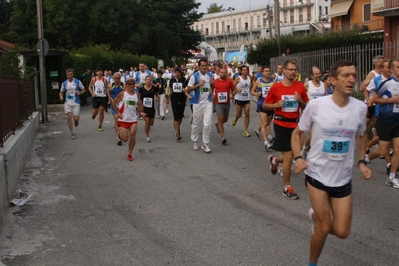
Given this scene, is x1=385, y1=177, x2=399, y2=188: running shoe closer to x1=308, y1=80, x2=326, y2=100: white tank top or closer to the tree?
x1=308, y1=80, x2=326, y2=100: white tank top

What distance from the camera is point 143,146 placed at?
13.8 metres

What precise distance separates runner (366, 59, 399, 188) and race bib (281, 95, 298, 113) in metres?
1.35

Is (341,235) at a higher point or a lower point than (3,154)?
lower

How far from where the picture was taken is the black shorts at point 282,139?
8.41 meters

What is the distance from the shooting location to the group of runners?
192 inches

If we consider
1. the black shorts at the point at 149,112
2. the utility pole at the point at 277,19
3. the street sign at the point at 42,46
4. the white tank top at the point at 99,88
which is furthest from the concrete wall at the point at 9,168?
the utility pole at the point at 277,19

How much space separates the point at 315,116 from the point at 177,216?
2811 millimetres

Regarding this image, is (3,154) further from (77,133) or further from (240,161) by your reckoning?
(77,133)

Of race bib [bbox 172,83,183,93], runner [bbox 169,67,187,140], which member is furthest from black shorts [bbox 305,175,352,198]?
race bib [bbox 172,83,183,93]

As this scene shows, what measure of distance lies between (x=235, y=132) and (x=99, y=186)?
24.9 ft

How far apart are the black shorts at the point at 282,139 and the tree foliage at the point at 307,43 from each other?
87.2 ft

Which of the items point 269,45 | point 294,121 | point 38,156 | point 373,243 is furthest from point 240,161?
point 269,45

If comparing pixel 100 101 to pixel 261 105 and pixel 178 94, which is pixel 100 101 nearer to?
pixel 178 94

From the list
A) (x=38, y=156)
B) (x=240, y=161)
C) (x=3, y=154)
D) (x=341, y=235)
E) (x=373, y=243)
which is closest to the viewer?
(x=341, y=235)
